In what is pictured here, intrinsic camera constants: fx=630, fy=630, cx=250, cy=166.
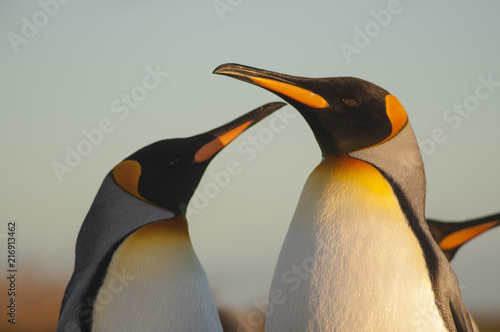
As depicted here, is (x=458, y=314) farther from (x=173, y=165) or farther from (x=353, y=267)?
(x=173, y=165)

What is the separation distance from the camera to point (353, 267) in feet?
8.00

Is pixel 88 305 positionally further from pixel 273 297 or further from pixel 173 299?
pixel 273 297

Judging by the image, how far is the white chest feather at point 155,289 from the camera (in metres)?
2.86

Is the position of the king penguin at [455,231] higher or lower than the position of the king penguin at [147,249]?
lower

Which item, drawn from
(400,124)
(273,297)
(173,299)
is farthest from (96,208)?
(400,124)

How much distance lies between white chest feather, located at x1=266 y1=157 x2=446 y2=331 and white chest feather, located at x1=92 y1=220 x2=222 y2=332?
51 centimetres

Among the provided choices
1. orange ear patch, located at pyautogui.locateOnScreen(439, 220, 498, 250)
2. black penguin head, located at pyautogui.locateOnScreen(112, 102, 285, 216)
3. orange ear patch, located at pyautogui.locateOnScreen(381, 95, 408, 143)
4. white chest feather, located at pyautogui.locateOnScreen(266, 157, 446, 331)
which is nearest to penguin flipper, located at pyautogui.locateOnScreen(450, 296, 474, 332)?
white chest feather, located at pyautogui.locateOnScreen(266, 157, 446, 331)

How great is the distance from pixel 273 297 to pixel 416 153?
84 centimetres

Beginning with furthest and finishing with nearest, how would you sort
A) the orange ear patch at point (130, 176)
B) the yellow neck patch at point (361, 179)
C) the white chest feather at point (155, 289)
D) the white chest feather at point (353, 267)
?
the orange ear patch at point (130, 176)
the white chest feather at point (155, 289)
the yellow neck patch at point (361, 179)
the white chest feather at point (353, 267)

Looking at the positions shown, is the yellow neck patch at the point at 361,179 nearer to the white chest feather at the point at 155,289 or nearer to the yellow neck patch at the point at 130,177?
the white chest feather at the point at 155,289

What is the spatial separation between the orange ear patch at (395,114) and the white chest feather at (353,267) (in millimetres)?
198

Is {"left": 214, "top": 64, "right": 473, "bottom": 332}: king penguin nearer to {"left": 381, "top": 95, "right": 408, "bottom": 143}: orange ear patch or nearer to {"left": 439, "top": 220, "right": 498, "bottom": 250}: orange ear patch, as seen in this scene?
{"left": 381, "top": 95, "right": 408, "bottom": 143}: orange ear patch

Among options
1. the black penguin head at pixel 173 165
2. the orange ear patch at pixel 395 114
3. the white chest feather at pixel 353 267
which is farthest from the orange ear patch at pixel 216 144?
the orange ear patch at pixel 395 114

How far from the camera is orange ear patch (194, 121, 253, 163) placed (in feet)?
10.5
